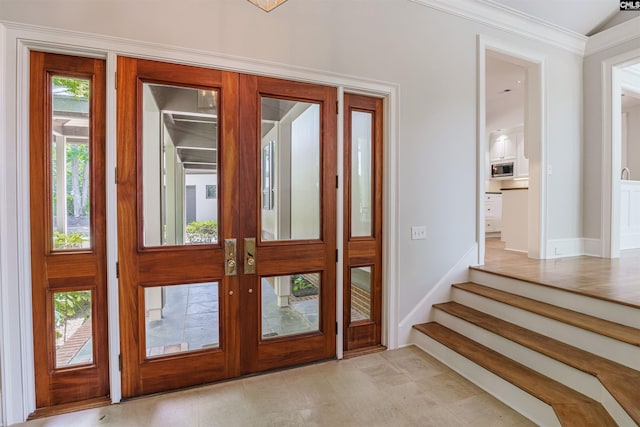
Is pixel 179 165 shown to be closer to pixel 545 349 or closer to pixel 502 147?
pixel 545 349

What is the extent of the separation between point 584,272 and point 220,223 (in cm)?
368

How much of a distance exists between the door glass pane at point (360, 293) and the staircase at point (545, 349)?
21.5 inches

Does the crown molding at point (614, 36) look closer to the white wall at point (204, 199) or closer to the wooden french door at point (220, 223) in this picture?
the wooden french door at point (220, 223)

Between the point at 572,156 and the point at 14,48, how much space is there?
5.89m

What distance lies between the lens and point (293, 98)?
2.59 m

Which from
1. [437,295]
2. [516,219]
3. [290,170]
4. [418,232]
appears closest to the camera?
[290,170]

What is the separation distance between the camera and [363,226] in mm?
2926

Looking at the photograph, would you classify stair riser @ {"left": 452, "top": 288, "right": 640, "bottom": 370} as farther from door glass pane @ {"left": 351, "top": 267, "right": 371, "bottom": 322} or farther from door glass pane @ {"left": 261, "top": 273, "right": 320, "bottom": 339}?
door glass pane @ {"left": 261, "top": 273, "right": 320, "bottom": 339}

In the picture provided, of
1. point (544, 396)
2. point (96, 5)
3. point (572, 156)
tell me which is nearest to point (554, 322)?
point (544, 396)

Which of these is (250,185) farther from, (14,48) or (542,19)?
(542,19)

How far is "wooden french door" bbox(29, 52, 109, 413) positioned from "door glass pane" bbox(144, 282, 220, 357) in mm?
302

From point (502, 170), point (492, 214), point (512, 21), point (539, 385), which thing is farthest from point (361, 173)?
point (502, 170)

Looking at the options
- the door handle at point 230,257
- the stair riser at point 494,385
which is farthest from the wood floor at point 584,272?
the door handle at point 230,257

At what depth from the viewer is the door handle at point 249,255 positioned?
8.04 feet
